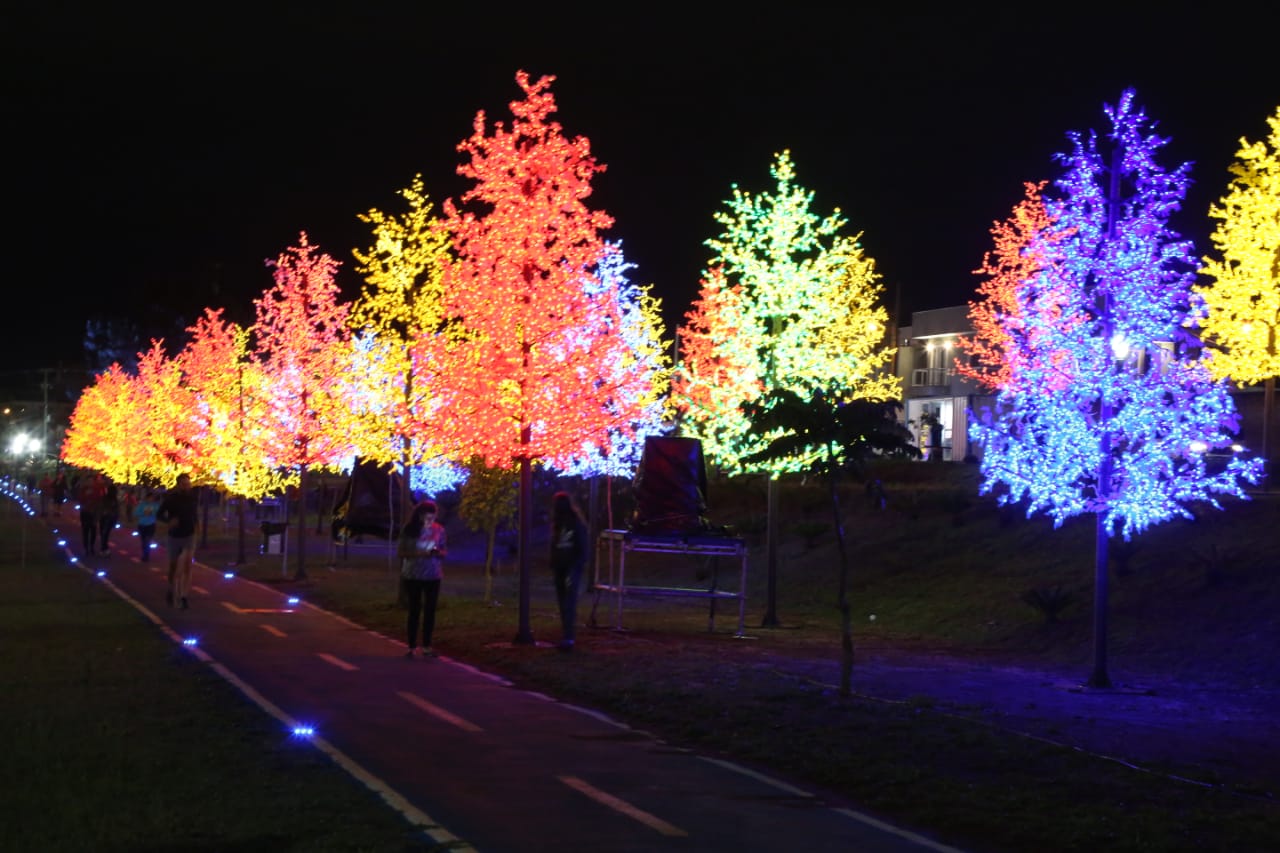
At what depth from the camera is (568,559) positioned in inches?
749

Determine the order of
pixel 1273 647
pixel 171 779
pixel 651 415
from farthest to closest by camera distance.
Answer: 1. pixel 651 415
2. pixel 1273 647
3. pixel 171 779

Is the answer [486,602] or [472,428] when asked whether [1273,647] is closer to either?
[472,428]

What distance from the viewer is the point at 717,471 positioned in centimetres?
4628

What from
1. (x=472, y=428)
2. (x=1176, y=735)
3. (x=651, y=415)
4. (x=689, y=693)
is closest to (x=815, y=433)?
(x=689, y=693)

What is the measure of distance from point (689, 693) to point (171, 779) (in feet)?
20.4

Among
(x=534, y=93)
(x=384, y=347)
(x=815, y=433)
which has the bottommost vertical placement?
(x=815, y=433)

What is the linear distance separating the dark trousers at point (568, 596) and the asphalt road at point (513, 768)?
5.60 ft

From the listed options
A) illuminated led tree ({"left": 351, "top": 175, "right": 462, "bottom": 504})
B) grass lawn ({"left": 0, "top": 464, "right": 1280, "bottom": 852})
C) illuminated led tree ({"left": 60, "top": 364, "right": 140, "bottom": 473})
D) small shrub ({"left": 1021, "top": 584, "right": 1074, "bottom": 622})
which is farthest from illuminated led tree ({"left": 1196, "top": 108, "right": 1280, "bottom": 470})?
illuminated led tree ({"left": 60, "top": 364, "right": 140, "bottom": 473})

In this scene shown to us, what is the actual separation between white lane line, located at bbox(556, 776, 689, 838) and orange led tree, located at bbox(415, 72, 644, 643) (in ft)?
29.8

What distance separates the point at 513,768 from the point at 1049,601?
12534 millimetres

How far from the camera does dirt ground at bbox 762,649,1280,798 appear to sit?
11.7 m

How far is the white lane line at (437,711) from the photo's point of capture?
42.5 feet

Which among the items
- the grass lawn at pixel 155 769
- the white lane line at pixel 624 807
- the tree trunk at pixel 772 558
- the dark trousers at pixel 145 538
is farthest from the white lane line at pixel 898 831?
the dark trousers at pixel 145 538

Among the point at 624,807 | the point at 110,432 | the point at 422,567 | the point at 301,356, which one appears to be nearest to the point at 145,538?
the point at 301,356
